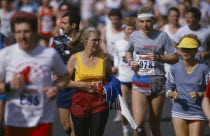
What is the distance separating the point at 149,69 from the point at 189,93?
112cm

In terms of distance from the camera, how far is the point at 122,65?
10961 millimetres

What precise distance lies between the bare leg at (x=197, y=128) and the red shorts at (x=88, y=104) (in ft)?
3.80

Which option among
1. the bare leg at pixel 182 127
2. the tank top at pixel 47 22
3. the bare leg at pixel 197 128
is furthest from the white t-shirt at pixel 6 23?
the bare leg at pixel 197 128

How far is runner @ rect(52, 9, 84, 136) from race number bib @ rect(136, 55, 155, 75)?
96 cm

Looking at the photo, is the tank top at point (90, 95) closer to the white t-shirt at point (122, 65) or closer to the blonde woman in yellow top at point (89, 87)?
the blonde woman in yellow top at point (89, 87)

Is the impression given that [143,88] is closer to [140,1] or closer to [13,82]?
[13,82]

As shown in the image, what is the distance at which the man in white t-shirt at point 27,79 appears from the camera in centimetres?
570

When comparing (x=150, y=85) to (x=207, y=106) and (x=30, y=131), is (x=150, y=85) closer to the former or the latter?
(x=207, y=106)

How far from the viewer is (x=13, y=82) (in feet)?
18.4

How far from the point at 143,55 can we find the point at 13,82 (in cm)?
327

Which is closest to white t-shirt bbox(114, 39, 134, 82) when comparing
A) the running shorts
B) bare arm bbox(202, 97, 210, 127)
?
the running shorts

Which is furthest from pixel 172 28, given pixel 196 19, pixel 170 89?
pixel 170 89

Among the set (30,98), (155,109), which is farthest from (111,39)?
(30,98)

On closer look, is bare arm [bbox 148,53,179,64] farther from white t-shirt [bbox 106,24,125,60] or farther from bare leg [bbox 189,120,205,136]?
white t-shirt [bbox 106,24,125,60]
